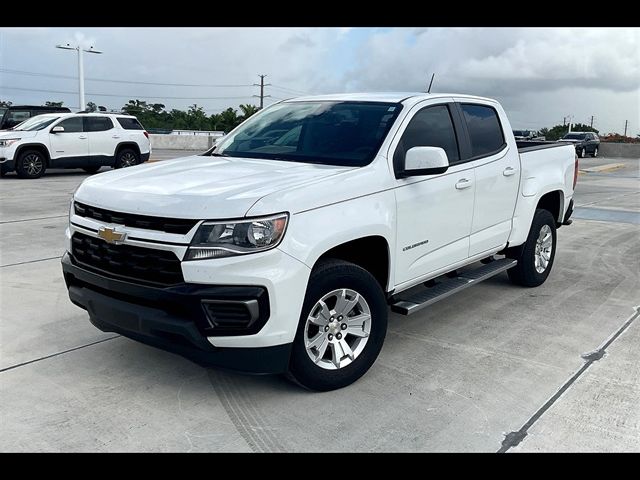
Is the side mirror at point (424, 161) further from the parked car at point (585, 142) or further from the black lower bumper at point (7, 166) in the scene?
the parked car at point (585, 142)

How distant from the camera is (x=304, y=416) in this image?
3.58 meters

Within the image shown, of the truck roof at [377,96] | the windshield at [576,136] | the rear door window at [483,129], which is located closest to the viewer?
the truck roof at [377,96]

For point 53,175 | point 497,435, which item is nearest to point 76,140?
point 53,175

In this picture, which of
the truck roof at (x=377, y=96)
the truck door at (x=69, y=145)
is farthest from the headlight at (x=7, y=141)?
the truck roof at (x=377, y=96)

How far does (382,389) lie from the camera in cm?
395

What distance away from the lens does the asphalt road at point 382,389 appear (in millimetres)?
3340

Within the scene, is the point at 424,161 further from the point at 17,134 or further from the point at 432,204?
the point at 17,134

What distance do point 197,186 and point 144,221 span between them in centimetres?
38

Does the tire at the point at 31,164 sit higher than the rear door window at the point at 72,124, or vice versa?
the rear door window at the point at 72,124

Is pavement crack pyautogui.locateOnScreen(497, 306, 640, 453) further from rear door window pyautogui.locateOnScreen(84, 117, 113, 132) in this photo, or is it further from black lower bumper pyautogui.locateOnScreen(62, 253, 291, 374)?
rear door window pyautogui.locateOnScreen(84, 117, 113, 132)

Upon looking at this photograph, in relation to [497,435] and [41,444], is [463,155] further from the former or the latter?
[41,444]

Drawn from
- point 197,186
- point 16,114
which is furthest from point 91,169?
point 197,186

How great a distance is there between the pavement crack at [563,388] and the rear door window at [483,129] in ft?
5.99

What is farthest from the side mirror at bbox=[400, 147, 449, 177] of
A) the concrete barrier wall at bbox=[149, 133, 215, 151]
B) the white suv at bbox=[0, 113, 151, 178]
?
the concrete barrier wall at bbox=[149, 133, 215, 151]
